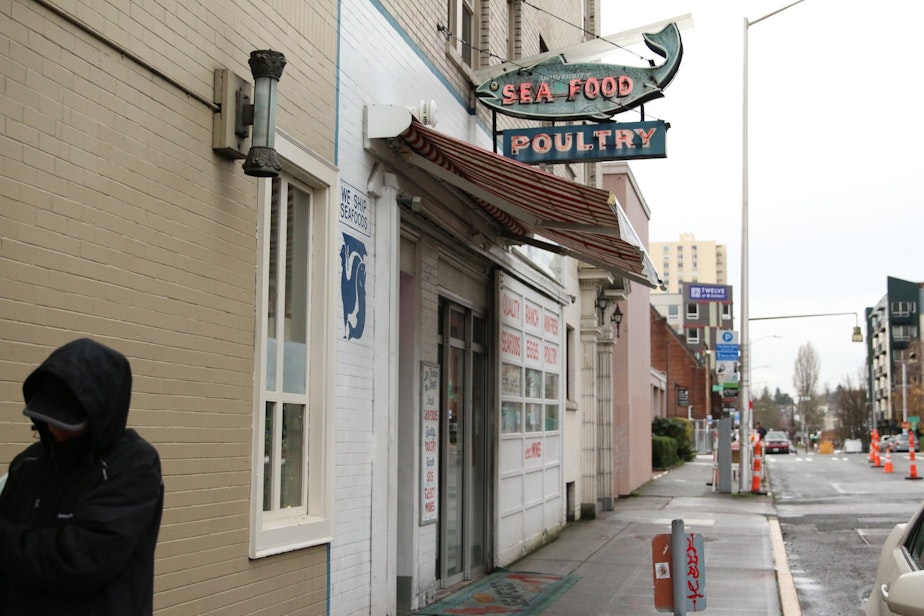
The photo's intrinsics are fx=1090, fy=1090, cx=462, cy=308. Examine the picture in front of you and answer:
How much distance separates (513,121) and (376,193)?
5.14 metres

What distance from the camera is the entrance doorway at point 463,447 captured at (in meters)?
10.4

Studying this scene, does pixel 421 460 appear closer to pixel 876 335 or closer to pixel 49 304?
pixel 49 304

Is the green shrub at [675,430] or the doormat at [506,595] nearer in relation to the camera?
the doormat at [506,595]

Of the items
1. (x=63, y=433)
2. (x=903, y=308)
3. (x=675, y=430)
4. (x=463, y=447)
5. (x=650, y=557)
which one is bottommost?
(x=650, y=557)

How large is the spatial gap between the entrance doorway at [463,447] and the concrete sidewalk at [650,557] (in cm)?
97

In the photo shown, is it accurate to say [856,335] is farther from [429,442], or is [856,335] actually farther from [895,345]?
[895,345]

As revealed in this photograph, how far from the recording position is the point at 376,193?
8266 mm

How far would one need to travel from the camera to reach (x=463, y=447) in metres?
11.2

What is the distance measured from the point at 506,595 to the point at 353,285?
3.90 metres

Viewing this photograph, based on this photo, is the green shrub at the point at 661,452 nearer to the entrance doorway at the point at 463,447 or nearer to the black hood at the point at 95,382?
the entrance doorway at the point at 463,447

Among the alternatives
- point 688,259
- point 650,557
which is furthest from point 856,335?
point 688,259

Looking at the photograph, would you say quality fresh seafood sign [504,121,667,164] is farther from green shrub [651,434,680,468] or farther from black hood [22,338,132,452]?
green shrub [651,434,680,468]

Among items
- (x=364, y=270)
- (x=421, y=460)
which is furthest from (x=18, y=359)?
(x=421, y=460)

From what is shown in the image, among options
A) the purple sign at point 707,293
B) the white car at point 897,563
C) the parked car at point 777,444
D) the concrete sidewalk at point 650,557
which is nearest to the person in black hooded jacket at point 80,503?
the white car at point 897,563
